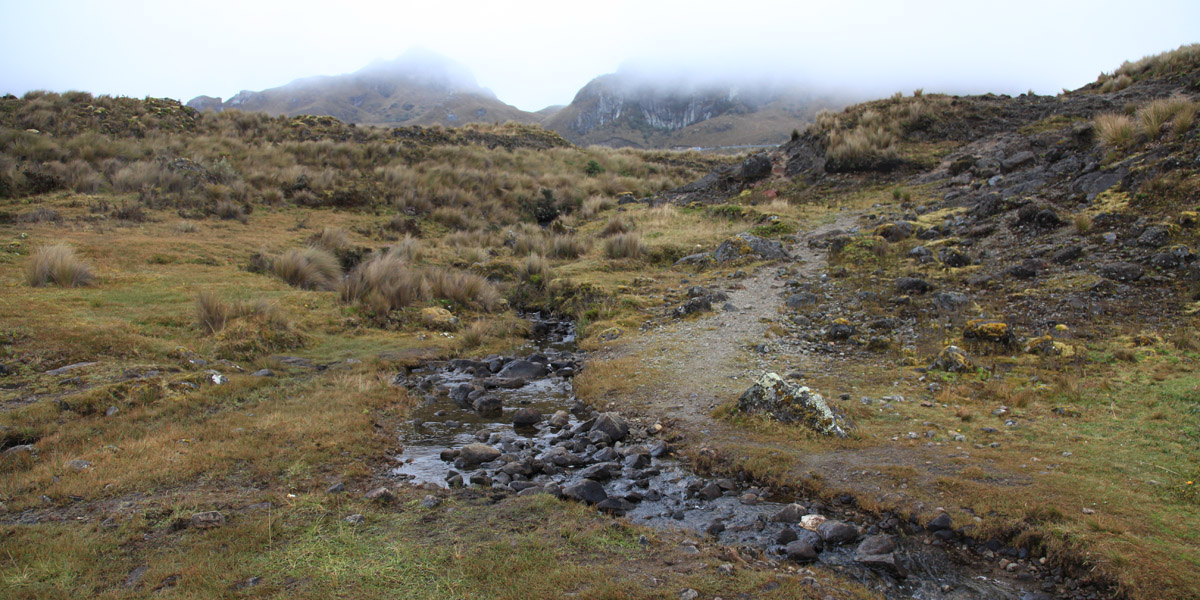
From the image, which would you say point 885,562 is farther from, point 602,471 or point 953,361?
point 953,361

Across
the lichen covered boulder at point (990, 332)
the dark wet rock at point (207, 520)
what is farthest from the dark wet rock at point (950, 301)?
the dark wet rock at point (207, 520)

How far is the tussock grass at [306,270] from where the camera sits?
12.9 metres

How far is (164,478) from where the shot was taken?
16.7 ft

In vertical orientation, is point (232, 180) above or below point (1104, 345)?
above

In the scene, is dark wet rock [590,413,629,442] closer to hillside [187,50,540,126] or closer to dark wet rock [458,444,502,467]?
dark wet rock [458,444,502,467]

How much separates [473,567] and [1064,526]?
4163 mm

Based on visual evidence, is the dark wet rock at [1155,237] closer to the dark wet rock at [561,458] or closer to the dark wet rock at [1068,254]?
the dark wet rock at [1068,254]

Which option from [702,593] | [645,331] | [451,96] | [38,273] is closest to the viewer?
[702,593]

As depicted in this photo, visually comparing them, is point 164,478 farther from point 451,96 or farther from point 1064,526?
point 451,96

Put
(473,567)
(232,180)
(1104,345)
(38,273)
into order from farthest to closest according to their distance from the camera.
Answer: (232,180) < (38,273) < (1104,345) < (473,567)

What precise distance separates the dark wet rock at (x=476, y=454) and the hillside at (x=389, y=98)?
331 ft

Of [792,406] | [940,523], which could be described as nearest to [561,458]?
[792,406]

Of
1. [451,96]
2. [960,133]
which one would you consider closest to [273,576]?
[960,133]

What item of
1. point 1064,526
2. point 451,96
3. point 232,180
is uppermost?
point 451,96
